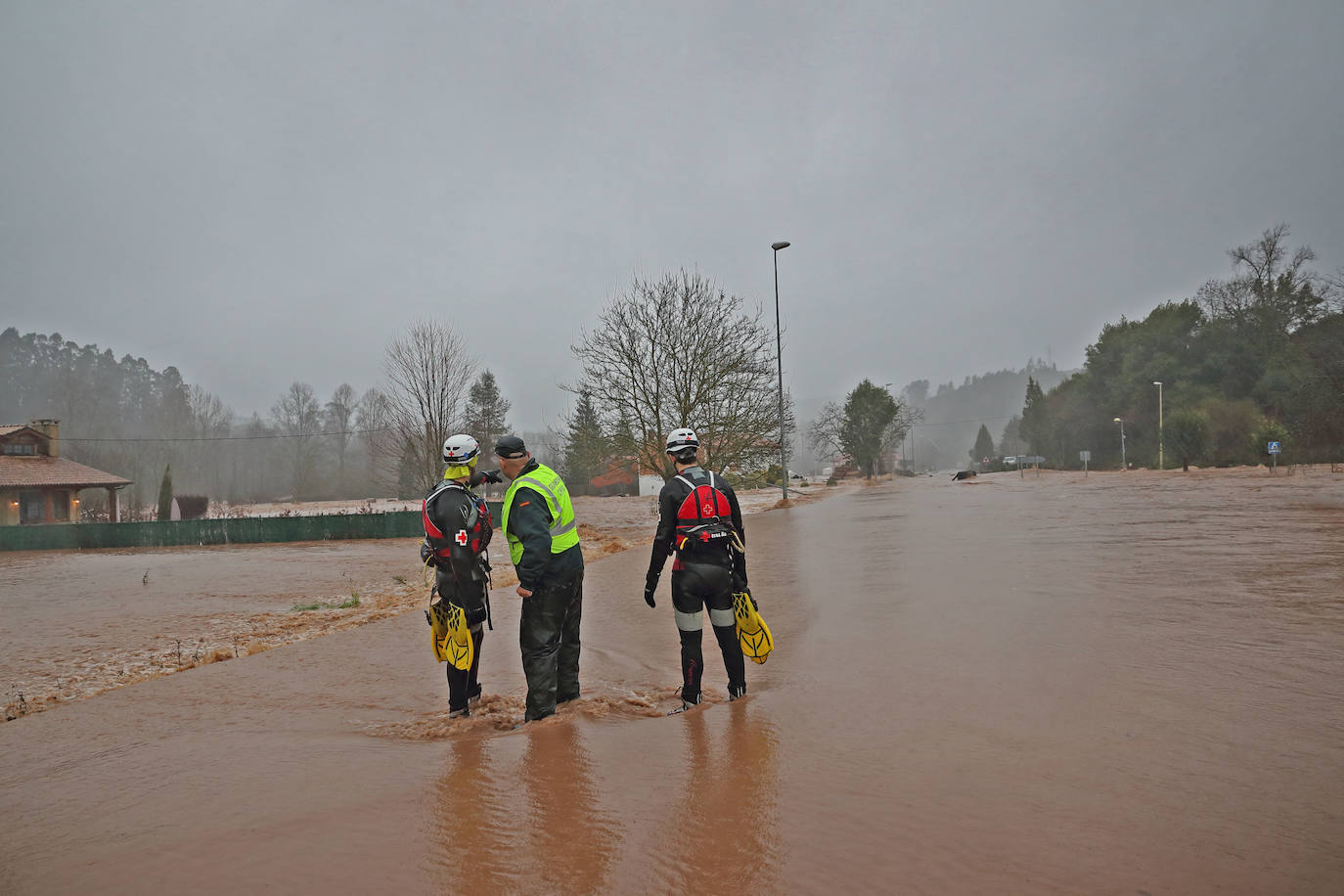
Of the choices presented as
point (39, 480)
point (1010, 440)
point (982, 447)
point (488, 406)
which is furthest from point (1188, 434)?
point (982, 447)

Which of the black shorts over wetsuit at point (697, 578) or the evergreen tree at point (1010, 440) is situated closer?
the black shorts over wetsuit at point (697, 578)

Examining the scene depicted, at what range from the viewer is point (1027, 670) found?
5680 millimetres

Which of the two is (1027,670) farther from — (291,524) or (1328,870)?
(291,524)

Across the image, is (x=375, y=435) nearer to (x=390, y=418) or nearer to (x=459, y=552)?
(x=390, y=418)

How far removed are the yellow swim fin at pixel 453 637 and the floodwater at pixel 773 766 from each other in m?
0.45

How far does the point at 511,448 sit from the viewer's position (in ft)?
17.5

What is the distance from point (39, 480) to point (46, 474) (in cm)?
110

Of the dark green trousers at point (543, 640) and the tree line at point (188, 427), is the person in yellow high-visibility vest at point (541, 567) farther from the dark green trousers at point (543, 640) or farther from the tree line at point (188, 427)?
the tree line at point (188, 427)

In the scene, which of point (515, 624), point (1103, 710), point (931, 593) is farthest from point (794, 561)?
point (1103, 710)

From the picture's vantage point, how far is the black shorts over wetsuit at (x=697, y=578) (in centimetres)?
516

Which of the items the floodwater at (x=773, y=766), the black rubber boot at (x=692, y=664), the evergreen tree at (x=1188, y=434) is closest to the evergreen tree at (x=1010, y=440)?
the evergreen tree at (x=1188, y=434)

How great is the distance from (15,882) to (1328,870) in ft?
17.1

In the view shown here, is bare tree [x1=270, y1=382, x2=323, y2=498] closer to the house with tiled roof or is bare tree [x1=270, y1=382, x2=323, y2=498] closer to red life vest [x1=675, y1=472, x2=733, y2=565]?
the house with tiled roof

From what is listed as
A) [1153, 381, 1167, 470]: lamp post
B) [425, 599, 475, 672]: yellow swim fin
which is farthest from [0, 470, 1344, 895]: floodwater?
[1153, 381, 1167, 470]: lamp post
